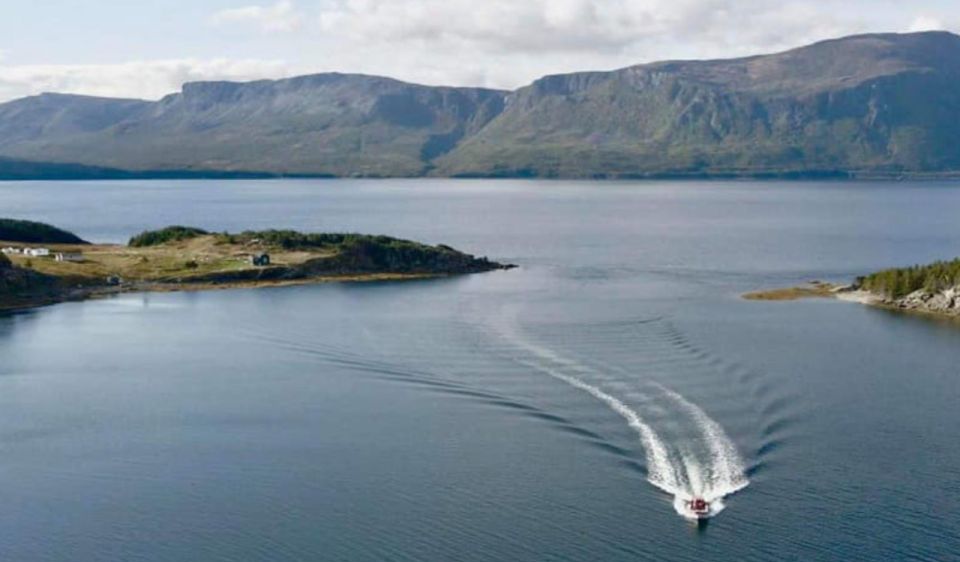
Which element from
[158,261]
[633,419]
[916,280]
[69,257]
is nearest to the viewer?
[633,419]

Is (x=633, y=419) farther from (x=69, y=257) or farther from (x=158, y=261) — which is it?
(x=69, y=257)

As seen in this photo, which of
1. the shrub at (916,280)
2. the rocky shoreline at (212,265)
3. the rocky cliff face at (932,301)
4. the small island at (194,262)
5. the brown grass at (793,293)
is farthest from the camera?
the small island at (194,262)

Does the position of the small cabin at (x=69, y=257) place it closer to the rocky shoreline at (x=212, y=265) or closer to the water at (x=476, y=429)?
the rocky shoreline at (x=212, y=265)

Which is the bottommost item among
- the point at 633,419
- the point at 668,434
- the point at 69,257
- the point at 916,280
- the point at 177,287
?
→ the point at 668,434

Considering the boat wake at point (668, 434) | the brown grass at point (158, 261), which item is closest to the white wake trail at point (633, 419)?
the boat wake at point (668, 434)

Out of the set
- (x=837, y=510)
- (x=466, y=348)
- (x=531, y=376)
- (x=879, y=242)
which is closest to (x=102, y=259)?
(x=466, y=348)

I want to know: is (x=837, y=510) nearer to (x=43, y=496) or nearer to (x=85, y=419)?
(x=43, y=496)

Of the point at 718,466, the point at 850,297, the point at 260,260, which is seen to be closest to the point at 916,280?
the point at 850,297
